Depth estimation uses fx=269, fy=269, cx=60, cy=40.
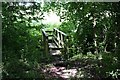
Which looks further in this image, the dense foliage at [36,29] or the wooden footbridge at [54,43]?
the wooden footbridge at [54,43]

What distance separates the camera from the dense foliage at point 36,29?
12.9 feet

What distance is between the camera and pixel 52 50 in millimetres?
8594

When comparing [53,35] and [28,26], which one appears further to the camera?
[53,35]

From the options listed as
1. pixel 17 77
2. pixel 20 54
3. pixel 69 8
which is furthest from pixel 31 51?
pixel 69 8

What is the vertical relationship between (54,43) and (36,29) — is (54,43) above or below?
below

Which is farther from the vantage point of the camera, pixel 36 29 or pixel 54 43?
pixel 54 43

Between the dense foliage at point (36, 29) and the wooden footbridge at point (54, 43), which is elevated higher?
the dense foliage at point (36, 29)

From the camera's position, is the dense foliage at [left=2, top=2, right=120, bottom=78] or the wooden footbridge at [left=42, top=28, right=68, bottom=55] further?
the wooden footbridge at [left=42, top=28, right=68, bottom=55]

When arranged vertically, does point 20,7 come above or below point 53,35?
above

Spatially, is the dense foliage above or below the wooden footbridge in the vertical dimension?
above

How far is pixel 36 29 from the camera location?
Answer: 416 cm

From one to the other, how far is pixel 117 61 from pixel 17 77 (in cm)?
154

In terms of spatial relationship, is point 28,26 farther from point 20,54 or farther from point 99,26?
point 99,26

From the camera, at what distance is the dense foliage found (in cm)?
394
